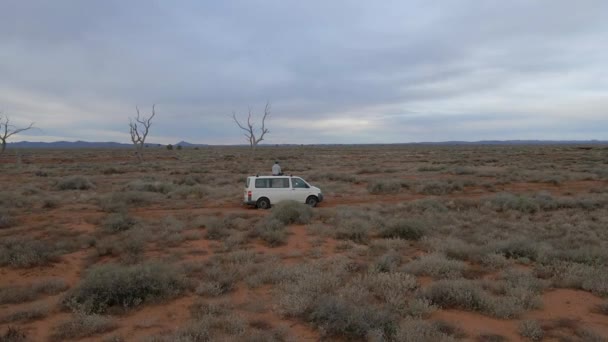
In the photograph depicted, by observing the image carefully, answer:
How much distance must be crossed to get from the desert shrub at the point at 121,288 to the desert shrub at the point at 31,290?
30.9 inches

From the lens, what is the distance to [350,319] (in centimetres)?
612

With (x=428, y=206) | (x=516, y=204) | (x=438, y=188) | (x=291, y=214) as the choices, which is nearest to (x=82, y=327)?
(x=291, y=214)

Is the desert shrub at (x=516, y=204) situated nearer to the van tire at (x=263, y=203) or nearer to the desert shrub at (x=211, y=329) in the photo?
the van tire at (x=263, y=203)

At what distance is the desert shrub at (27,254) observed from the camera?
9.38 m

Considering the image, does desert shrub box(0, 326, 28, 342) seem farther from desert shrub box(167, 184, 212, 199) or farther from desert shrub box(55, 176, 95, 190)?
desert shrub box(55, 176, 95, 190)

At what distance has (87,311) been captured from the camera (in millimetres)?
6816

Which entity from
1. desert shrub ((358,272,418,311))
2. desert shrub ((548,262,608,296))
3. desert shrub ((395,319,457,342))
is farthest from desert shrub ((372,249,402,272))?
desert shrub ((548,262,608,296))

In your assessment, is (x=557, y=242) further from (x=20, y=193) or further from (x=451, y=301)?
(x=20, y=193)

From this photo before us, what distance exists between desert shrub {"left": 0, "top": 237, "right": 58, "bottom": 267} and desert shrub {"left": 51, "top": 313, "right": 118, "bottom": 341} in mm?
3912

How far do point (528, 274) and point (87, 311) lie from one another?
344 inches

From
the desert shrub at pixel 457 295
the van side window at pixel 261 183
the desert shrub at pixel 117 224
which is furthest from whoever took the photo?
the van side window at pixel 261 183

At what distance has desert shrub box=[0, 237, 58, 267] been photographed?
9.38 meters

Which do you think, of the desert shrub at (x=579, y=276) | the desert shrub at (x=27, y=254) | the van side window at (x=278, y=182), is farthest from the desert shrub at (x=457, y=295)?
the van side window at (x=278, y=182)

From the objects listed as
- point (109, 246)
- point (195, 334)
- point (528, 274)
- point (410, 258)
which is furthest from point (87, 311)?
point (528, 274)
